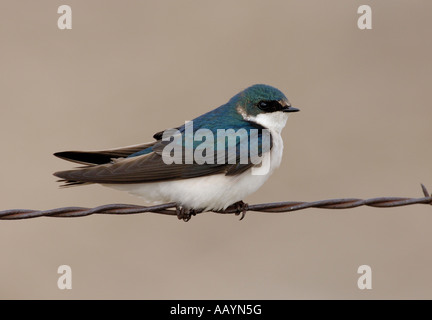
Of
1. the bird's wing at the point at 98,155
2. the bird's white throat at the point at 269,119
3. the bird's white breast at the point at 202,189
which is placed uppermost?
the bird's white throat at the point at 269,119

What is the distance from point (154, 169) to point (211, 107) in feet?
12.1

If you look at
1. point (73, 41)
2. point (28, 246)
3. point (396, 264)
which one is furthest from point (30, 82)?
point (396, 264)

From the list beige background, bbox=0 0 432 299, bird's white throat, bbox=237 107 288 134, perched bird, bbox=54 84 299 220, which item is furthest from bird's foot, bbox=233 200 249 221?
beige background, bbox=0 0 432 299

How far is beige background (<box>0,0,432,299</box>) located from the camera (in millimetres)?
6555

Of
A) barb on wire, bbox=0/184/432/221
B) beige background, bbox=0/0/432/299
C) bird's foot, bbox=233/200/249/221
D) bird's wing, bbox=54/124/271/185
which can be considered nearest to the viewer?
barb on wire, bbox=0/184/432/221

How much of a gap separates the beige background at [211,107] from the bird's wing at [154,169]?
243cm

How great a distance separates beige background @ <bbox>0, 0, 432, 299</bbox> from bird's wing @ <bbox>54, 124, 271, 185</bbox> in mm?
2426

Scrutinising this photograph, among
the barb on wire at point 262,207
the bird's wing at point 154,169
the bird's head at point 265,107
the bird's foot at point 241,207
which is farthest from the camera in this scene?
the bird's head at point 265,107

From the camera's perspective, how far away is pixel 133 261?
21.7 ft

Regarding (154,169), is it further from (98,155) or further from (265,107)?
(265,107)

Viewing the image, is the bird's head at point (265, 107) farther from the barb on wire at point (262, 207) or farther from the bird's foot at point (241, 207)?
the barb on wire at point (262, 207)

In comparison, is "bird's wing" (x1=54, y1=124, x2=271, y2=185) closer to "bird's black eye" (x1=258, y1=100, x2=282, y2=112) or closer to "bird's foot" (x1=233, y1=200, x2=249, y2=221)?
"bird's foot" (x1=233, y1=200, x2=249, y2=221)

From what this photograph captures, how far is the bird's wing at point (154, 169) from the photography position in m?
3.62

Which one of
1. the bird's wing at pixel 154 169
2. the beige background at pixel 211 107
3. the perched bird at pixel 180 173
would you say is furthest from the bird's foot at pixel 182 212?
the beige background at pixel 211 107
